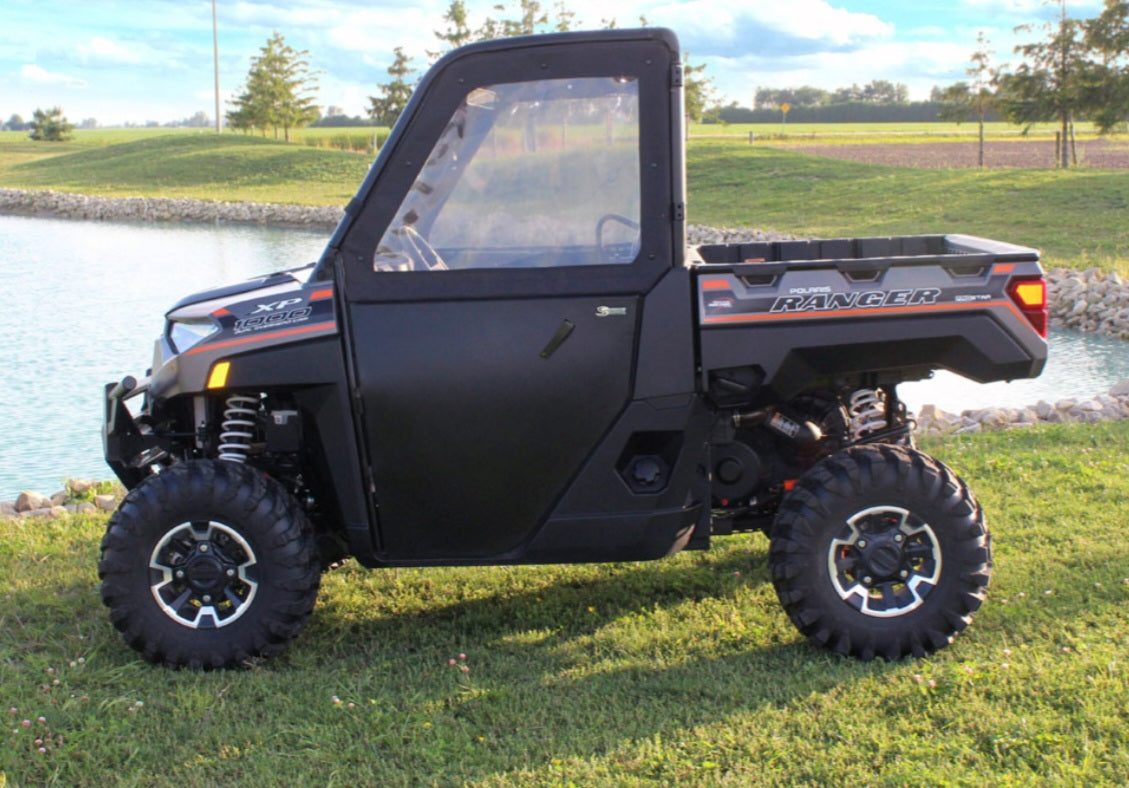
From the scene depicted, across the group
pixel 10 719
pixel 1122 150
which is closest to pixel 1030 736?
pixel 10 719

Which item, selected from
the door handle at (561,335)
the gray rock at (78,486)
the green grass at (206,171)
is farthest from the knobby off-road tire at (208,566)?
the green grass at (206,171)

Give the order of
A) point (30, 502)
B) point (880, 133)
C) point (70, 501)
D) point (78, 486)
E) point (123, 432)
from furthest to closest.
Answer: point (880, 133), point (78, 486), point (70, 501), point (30, 502), point (123, 432)

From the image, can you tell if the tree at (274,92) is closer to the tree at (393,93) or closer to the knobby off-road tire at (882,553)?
the tree at (393,93)

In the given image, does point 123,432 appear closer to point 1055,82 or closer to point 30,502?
point 30,502

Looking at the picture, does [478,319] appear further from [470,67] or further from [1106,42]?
[1106,42]

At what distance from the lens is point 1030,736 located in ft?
12.6

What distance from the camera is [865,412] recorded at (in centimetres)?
493

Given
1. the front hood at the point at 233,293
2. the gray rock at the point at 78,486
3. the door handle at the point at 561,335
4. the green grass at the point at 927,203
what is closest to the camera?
the door handle at the point at 561,335

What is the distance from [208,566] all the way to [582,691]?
1.45 m

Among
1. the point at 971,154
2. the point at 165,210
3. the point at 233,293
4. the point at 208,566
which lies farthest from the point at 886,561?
the point at 971,154

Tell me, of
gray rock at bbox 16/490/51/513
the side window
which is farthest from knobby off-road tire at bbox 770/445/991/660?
gray rock at bbox 16/490/51/513

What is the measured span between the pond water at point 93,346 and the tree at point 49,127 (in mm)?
50875

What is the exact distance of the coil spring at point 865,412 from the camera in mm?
4934

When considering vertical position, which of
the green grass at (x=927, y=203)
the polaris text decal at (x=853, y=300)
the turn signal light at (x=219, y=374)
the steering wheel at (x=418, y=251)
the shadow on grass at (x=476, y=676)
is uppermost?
the green grass at (x=927, y=203)
